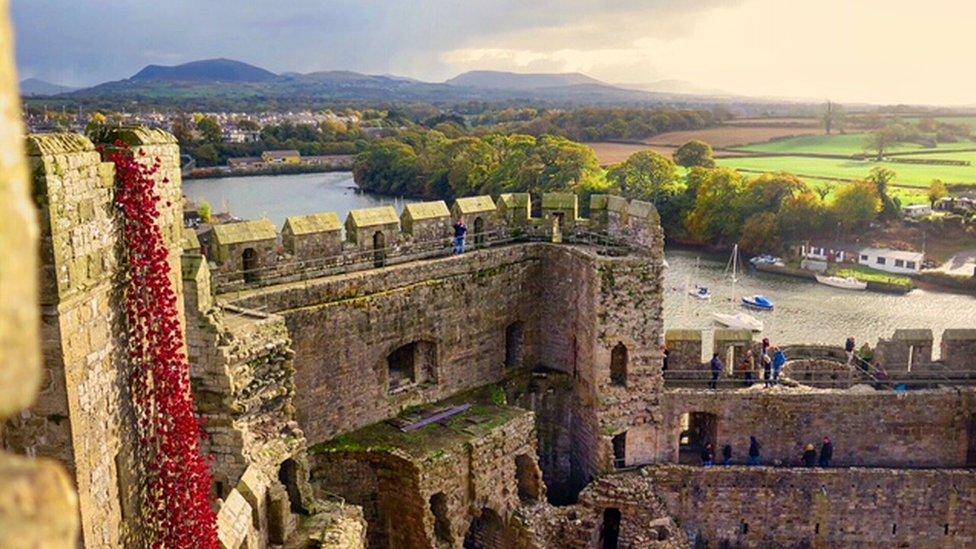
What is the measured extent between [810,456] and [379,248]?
24.9 feet

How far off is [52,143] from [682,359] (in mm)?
11432

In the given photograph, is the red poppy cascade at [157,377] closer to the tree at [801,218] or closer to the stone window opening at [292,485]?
the stone window opening at [292,485]

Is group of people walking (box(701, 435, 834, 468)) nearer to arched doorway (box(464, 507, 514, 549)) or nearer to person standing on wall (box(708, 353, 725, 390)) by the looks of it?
person standing on wall (box(708, 353, 725, 390))

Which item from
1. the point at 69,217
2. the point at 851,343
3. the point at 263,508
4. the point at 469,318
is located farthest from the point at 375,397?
the point at 851,343

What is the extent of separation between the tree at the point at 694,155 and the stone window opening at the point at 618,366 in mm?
49438

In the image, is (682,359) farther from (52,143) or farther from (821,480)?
(52,143)

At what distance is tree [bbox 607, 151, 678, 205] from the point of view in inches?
1822

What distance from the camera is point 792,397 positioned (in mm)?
14094

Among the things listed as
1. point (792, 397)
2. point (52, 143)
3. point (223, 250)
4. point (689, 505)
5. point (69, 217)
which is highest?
point (52, 143)

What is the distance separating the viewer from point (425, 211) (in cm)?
1341

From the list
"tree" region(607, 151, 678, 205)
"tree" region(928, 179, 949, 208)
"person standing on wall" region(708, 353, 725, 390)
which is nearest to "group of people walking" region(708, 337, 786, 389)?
"person standing on wall" region(708, 353, 725, 390)

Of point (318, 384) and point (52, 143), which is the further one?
point (318, 384)

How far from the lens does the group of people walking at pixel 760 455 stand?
46.2ft

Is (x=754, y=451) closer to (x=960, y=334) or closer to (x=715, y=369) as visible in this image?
(x=715, y=369)
